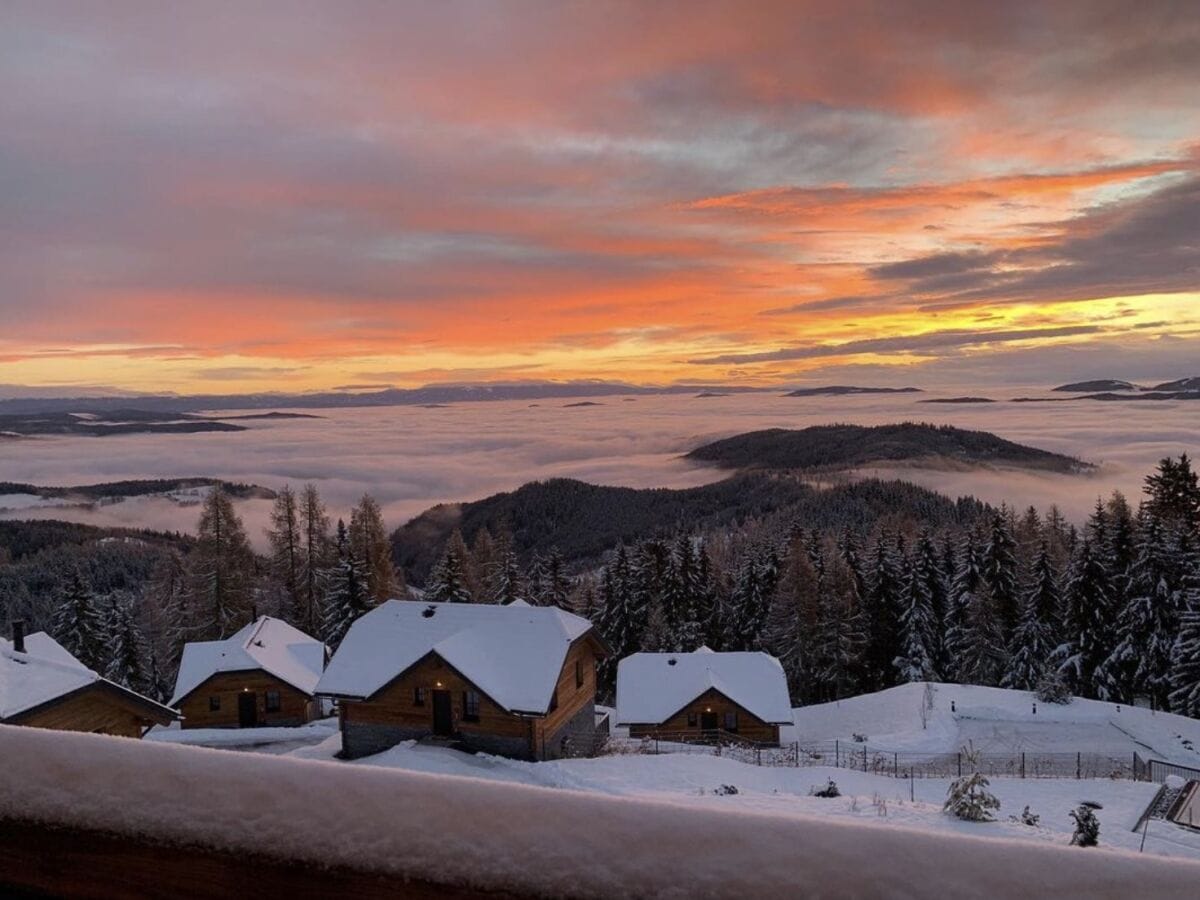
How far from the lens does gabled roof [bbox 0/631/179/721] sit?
14.9 meters

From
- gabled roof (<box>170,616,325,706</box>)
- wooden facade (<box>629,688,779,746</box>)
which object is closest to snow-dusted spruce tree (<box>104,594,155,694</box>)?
gabled roof (<box>170,616,325,706</box>)

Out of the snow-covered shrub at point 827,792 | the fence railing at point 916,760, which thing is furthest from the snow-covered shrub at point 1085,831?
the fence railing at point 916,760

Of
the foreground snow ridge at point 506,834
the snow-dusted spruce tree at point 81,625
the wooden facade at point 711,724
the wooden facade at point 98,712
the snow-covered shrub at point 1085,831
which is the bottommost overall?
the wooden facade at point 711,724

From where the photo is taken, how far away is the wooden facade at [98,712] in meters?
15.2

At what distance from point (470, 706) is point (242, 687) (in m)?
12.2

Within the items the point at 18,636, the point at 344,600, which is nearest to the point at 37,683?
the point at 18,636

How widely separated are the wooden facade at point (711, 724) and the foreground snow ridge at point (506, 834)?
3162 cm

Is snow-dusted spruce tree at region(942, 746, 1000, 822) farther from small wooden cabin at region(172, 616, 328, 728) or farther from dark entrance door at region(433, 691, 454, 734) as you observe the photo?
small wooden cabin at region(172, 616, 328, 728)

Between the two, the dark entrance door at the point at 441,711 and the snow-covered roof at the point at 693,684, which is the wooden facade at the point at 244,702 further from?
the snow-covered roof at the point at 693,684

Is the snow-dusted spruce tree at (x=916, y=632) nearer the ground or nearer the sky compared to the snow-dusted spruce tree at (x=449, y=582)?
nearer the ground

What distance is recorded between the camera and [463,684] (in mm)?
23812

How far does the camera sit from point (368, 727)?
24.4 metres

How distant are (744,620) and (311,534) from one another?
28.6 m

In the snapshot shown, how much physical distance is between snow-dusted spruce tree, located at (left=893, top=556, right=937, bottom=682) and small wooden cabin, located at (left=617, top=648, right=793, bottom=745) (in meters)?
14.5
